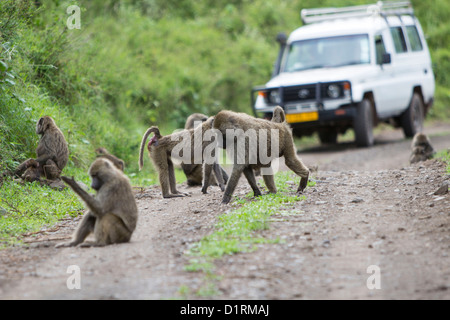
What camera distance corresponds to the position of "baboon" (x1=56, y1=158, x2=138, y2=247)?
6.49m

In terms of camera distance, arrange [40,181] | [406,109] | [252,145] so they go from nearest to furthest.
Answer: [252,145] → [40,181] → [406,109]

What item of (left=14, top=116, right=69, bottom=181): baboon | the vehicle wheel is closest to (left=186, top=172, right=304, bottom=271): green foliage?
(left=14, top=116, right=69, bottom=181): baboon

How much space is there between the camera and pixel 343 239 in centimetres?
659

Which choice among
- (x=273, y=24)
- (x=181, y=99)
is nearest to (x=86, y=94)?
(x=181, y=99)

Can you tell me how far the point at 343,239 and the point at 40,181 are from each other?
544 centimetres

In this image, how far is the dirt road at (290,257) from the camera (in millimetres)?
5273

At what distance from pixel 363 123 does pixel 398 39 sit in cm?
301

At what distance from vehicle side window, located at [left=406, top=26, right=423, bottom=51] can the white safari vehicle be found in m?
0.03

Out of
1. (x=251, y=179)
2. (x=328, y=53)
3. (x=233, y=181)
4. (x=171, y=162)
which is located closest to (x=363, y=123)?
(x=328, y=53)

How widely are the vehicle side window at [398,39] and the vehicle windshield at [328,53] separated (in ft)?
4.51

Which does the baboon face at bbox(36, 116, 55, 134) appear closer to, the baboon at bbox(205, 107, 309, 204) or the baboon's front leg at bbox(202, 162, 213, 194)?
the baboon's front leg at bbox(202, 162, 213, 194)

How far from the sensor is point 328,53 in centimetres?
1619

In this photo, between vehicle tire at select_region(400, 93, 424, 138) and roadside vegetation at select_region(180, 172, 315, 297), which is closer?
roadside vegetation at select_region(180, 172, 315, 297)
